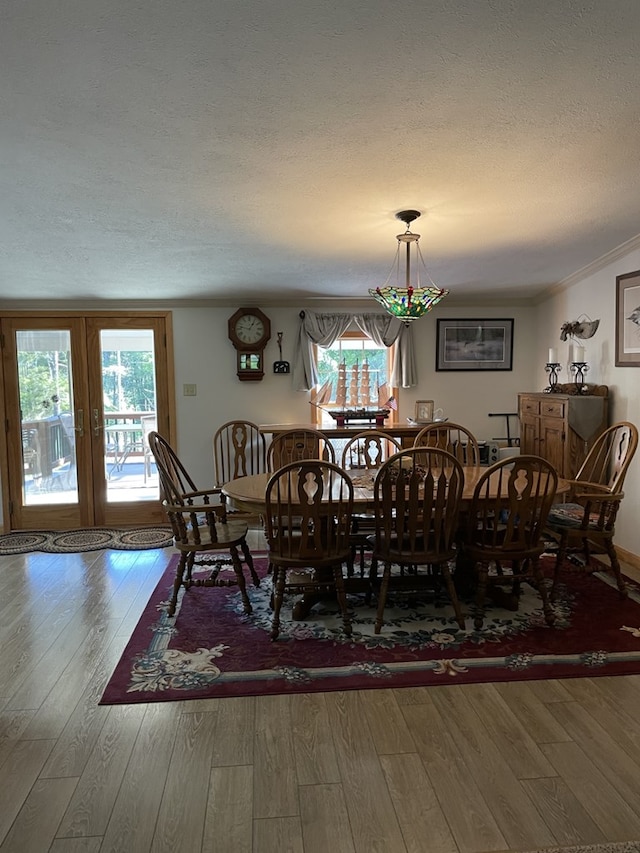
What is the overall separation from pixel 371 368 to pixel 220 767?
161 inches

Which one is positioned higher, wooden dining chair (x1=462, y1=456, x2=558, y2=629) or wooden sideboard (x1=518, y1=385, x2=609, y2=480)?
wooden sideboard (x1=518, y1=385, x2=609, y2=480)

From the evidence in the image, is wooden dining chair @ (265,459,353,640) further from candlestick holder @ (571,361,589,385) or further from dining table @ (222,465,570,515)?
candlestick holder @ (571,361,589,385)

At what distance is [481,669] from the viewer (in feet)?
8.51

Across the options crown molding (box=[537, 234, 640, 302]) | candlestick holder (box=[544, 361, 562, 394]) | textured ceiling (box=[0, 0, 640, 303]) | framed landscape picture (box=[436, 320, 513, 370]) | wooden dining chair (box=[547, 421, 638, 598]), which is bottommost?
wooden dining chair (box=[547, 421, 638, 598])

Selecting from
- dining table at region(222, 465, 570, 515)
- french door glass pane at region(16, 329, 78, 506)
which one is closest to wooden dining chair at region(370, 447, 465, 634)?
dining table at region(222, 465, 570, 515)

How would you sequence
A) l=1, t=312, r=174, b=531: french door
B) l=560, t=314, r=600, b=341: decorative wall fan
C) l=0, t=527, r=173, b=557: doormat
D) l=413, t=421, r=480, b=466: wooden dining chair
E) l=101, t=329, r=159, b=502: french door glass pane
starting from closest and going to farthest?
l=413, t=421, r=480, b=466: wooden dining chair
l=560, t=314, r=600, b=341: decorative wall fan
l=0, t=527, r=173, b=557: doormat
l=1, t=312, r=174, b=531: french door
l=101, t=329, r=159, b=502: french door glass pane

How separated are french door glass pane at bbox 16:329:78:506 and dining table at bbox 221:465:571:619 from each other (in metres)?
2.56

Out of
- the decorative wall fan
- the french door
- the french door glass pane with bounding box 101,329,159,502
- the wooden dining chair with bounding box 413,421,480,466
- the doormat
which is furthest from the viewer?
the french door glass pane with bounding box 101,329,159,502

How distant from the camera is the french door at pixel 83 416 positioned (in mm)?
5191

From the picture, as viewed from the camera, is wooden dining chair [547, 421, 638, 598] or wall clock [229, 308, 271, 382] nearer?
wooden dining chair [547, 421, 638, 598]

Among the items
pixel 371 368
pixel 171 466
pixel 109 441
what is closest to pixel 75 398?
pixel 109 441

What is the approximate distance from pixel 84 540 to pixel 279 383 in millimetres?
2230

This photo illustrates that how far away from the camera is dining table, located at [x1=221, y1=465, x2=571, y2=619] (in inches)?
119

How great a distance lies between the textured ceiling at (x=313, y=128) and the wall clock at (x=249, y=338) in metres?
1.18
